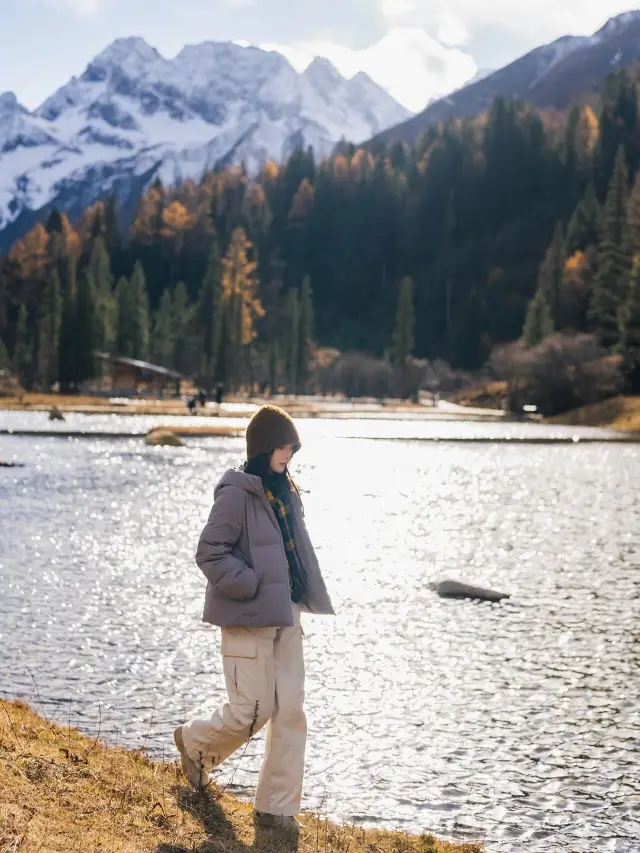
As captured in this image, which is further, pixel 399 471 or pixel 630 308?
pixel 630 308

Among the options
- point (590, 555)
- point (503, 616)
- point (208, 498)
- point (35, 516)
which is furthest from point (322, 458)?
point (503, 616)

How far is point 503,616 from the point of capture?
17.0 metres

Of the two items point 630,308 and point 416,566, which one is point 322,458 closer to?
point 416,566

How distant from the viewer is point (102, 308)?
133750mm

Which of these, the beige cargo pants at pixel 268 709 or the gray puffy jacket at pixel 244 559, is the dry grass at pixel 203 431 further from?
the gray puffy jacket at pixel 244 559

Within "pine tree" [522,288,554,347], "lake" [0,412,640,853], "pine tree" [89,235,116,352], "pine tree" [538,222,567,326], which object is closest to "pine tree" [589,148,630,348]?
"pine tree" [522,288,554,347]

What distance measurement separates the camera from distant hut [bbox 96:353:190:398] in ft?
389

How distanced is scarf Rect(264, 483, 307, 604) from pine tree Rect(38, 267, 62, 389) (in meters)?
121

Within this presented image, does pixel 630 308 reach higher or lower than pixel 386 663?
higher

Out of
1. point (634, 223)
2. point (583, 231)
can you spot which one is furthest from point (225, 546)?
point (583, 231)

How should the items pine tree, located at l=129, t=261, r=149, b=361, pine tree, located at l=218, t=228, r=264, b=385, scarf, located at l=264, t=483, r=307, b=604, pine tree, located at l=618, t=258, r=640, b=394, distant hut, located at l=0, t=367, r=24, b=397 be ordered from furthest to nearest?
pine tree, located at l=218, t=228, r=264, b=385 < pine tree, located at l=129, t=261, r=149, b=361 < distant hut, located at l=0, t=367, r=24, b=397 < pine tree, located at l=618, t=258, r=640, b=394 < scarf, located at l=264, t=483, r=307, b=604

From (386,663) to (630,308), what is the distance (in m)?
86.1

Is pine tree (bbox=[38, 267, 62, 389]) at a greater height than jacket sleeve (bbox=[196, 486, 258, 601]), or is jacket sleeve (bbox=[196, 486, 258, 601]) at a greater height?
pine tree (bbox=[38, 267, 62, 389])

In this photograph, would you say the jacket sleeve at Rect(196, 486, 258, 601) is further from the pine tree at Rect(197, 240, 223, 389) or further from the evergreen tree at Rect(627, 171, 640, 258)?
the pine tree at Rect(197, 240, 223, 389)
